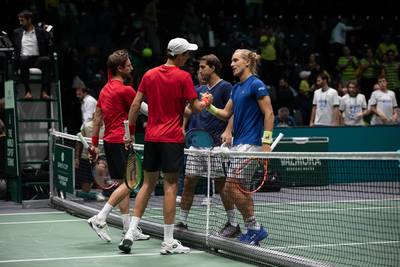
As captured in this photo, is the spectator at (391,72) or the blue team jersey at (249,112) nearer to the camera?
the blue team jersey at (249,112)

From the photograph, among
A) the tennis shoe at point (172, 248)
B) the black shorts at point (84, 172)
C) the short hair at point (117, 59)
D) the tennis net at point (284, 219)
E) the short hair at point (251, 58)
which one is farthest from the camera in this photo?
the black shorts at point (84, 172)

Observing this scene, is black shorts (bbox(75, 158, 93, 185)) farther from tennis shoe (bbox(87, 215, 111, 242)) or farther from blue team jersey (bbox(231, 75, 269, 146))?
blue team jersey (bbox(231, 75, 269, 146))

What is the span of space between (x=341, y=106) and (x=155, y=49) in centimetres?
536

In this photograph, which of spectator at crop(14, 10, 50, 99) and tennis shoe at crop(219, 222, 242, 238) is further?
spectator at crop(14, 10, 50, 99)

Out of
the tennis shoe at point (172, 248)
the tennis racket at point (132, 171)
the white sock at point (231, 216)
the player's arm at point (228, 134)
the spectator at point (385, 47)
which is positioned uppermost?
the spectator at point (385, 47)

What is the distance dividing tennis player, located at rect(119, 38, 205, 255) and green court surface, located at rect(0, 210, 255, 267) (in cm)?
26

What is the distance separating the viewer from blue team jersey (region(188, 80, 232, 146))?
36.8 feet

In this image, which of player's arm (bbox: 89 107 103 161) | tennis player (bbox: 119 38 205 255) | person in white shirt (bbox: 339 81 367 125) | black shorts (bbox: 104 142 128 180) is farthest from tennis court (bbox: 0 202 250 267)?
person in white shirt (bbox: 339 81 367 125)

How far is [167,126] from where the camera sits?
31.0 ft

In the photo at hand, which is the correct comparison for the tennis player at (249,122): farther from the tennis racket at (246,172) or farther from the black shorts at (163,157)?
the black shorts at (163,157)

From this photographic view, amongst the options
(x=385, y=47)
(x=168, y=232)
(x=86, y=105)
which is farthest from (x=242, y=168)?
(x=385, y=47)

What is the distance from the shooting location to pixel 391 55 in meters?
24.4

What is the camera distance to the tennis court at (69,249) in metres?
9.18

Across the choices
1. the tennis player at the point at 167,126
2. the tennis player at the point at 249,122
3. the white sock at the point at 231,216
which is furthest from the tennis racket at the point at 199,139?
the tennis player at the point at 167,126
